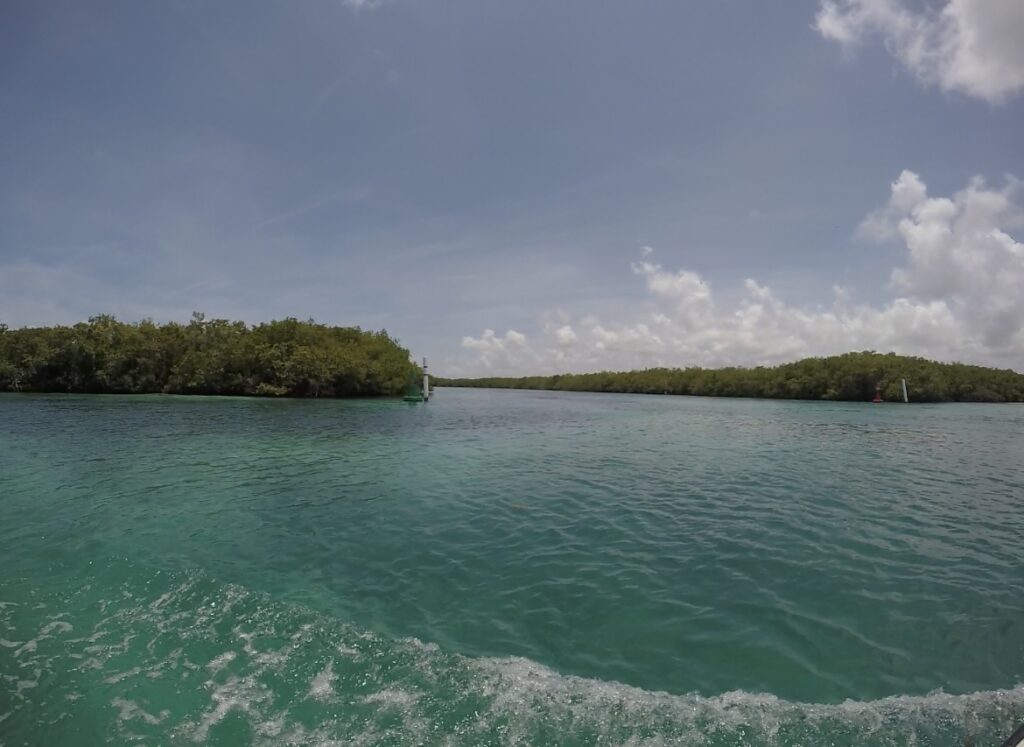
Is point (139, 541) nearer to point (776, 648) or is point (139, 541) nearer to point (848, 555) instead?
point (776, 648)

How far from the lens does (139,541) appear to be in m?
10.0

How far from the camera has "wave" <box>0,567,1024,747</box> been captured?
15.1ft

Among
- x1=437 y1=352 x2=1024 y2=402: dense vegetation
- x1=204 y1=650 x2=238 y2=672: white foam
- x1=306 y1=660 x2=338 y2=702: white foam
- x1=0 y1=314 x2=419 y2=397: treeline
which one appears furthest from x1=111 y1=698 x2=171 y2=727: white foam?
x1=437 y1=352 x2=1024 y2=402: dense vegetation

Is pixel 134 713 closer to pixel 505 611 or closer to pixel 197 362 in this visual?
pixel 505 611

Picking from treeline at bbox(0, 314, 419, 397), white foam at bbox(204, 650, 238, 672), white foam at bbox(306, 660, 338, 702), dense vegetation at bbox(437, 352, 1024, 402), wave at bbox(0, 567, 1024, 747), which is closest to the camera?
wave at bbox(0, 567, 1024, 747)

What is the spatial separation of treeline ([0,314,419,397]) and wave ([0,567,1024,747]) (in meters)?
76.8

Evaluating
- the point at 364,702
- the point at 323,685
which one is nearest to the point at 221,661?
the point at 323,685

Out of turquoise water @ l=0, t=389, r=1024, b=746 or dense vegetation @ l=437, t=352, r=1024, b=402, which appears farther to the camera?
dense vegetation @ l=437, t=352, r=1024, b=402

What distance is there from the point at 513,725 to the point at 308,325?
9386 cm

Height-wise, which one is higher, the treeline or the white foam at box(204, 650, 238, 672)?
the treeline

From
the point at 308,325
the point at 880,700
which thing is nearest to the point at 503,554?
the point at 880,700

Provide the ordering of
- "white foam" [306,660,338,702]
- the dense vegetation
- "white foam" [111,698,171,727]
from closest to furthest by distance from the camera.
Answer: "white foam" [111,698,171,727] < "white foam" [306,660,338,702] < the dense vegetation

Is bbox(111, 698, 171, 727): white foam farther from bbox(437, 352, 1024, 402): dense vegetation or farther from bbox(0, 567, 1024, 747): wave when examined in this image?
bbox(437, 352, 1024, 402): dense vegetation

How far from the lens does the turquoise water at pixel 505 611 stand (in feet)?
16.0
